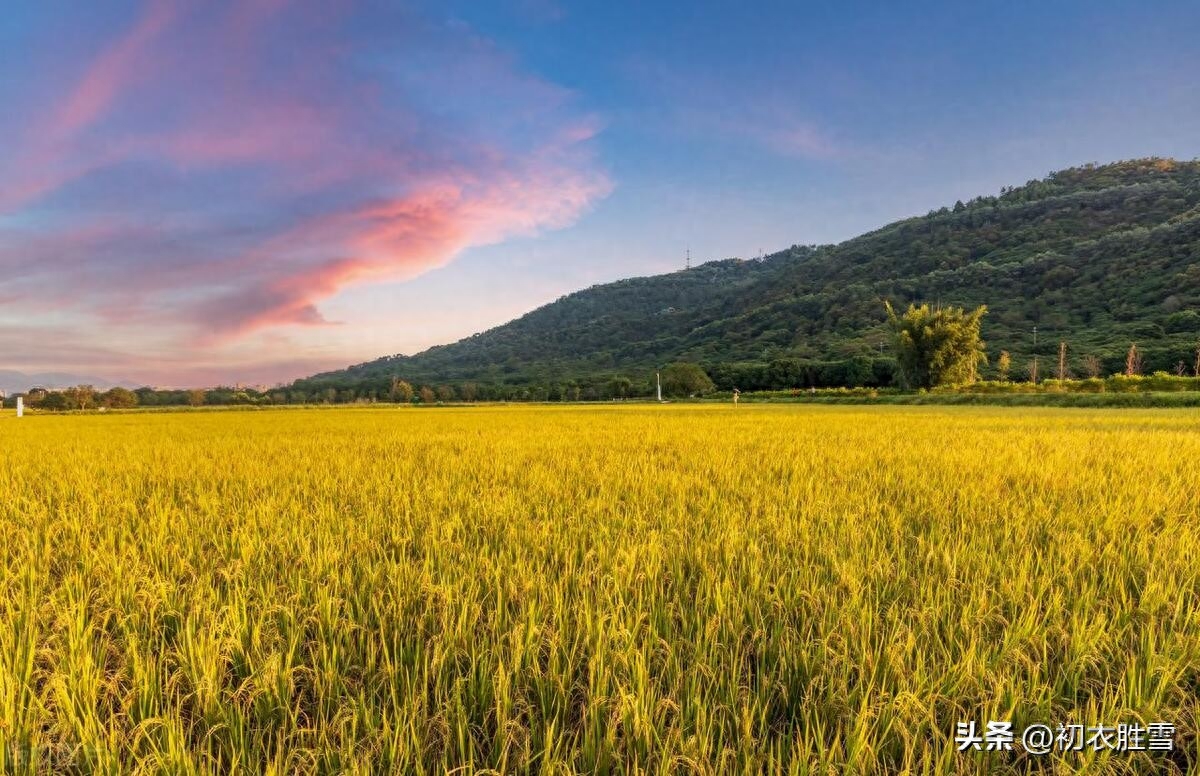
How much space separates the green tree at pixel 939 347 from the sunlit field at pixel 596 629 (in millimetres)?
42087

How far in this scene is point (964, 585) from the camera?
2518 mm

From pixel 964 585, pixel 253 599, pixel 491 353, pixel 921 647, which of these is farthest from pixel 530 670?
pixel 491 353

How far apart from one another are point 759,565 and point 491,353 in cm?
17314

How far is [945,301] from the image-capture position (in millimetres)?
111250

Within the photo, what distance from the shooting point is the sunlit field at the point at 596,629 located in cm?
142

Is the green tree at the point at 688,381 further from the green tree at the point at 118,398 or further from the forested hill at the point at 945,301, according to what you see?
the green tree at the point at 118,398

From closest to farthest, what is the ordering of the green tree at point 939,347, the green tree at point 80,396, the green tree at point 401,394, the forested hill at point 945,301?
the green tree at point 939,347 < the green tree at point 80,396 < the green tree at point 401,394 < the forested hill at point 945,301

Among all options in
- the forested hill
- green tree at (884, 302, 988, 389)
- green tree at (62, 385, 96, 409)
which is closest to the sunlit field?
green tree at (884, 302, 988, 389)

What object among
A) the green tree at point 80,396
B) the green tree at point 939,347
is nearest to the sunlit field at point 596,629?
the green tree at point 939,347

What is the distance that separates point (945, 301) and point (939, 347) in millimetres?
84760

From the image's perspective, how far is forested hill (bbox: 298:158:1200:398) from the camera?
85375 mm

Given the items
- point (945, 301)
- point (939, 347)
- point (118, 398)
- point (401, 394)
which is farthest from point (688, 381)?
point (118, 398)

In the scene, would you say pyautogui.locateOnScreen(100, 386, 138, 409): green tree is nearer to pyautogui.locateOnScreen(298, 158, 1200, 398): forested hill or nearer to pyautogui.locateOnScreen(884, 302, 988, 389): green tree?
pyautogui.locateOnScreen(298, 158, 1200, 398): forested hill

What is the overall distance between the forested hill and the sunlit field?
81552 mm
